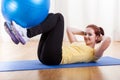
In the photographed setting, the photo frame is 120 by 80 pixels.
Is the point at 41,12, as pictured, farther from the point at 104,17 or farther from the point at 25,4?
the point at 104,17

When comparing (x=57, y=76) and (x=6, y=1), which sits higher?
(x=6, y=1)

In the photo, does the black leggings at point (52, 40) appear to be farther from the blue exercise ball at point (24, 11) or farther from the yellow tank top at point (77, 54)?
the blue exercise ball at point (24, 11)

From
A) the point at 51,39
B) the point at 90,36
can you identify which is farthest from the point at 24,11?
the point at 90,36

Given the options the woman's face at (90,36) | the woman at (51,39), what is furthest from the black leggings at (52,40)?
the woman's face at (90,36)

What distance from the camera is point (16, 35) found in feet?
5.85

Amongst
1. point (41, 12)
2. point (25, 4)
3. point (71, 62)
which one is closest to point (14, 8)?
point (25, 4)

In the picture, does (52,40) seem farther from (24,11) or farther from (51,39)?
(24,11)

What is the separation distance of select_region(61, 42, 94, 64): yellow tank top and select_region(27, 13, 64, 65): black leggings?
86mm

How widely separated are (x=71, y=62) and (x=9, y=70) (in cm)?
59

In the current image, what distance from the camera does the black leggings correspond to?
82.1 inches

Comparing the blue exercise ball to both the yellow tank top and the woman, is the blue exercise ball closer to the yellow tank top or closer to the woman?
the woman

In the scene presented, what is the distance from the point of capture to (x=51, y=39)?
218 centimetres

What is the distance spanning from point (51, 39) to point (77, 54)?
1.09 ft

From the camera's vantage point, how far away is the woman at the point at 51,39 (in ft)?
5.90
